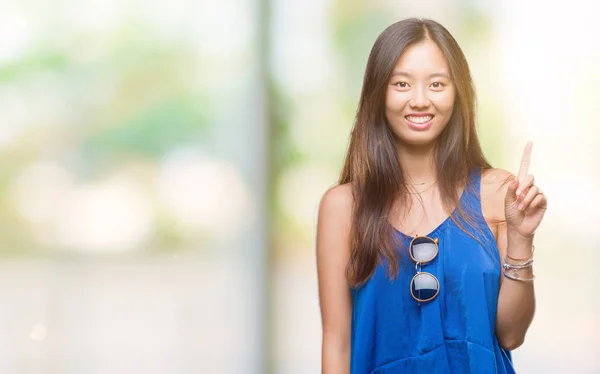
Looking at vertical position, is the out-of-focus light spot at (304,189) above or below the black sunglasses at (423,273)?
below

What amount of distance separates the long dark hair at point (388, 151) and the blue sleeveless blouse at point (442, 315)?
0.04 m

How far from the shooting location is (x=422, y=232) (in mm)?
1804

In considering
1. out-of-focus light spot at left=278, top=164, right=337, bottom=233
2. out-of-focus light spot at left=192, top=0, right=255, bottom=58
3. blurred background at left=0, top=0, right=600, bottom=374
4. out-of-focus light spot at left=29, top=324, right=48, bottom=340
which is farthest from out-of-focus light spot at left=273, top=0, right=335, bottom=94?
→ out-of-focus light spot at left=29, top=324, right=48, bottom=340

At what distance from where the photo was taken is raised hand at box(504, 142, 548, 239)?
1.68 metres

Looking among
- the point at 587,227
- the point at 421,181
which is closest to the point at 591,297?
the point at 587,227

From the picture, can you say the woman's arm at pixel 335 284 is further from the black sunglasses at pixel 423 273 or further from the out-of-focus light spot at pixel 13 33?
the out-of-focus light spot at pixel 13 33

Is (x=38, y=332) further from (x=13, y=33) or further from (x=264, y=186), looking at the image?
(x=264, y=186)

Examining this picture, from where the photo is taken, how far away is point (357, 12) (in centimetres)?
350

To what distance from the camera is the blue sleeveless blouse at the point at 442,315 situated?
5.72 feet

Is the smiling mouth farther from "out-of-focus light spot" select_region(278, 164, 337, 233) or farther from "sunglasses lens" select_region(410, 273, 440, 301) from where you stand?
"out-of-focus light spot" select_region(278, 164, 337, 233)

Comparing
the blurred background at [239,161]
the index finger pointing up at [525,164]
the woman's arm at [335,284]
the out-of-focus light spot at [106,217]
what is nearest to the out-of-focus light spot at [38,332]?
the blurred background at [239,161]

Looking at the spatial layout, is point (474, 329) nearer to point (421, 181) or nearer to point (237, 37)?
point (421, 181)

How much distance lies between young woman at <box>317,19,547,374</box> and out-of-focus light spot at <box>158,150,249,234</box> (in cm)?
145

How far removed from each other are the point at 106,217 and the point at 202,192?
439mm
